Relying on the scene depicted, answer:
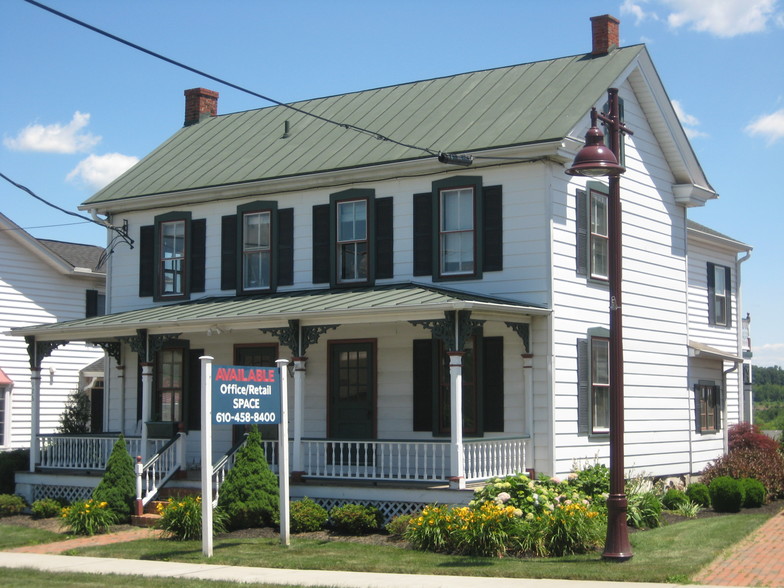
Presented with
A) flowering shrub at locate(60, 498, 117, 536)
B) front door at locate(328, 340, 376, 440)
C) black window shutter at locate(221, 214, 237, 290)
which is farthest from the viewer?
black window shutter at locate(221, 214, 237, 290)

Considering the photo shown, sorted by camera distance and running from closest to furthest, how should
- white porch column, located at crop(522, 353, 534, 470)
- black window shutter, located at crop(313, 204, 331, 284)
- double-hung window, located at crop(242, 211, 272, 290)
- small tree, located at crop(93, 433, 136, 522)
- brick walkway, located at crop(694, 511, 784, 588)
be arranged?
1. brick walkway, located at crop(694, 511, 784, 588)
2. white porch column, located at crop(522, 353, 534, 470)
3. small tree, located at crop(93, 433, 136, 522)
4. black window shutter, located at crop(313, 204, 331, 284)
5. double-hung window, located at crop(242, 211, 272, 290)

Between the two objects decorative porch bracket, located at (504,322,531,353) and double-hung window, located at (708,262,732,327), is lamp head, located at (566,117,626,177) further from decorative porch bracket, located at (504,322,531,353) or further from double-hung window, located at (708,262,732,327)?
double-hung window, located at (708,262,732,327)

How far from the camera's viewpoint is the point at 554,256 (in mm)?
19375

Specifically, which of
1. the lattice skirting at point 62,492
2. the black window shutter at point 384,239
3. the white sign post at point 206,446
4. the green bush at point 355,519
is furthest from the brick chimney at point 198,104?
the white sign post at point 206,446

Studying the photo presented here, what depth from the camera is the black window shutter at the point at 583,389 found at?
20000 mm

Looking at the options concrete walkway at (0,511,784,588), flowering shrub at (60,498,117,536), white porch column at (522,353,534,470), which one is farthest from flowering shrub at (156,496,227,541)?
white porch column at (522,353,534,470)

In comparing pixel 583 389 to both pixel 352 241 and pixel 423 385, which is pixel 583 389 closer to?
pixel 423 385

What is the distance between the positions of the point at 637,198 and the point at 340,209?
6.31 meters

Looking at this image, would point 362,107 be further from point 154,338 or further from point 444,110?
point 154,338

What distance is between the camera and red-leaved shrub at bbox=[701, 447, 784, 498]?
74.0 ft

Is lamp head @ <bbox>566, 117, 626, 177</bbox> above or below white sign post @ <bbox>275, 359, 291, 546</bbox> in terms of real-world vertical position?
above

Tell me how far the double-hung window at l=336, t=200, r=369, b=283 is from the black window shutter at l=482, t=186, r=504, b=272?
→ 2.71 metres

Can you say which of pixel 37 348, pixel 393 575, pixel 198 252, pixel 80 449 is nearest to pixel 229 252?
pixel 198 252

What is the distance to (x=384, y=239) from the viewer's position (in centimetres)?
2122
